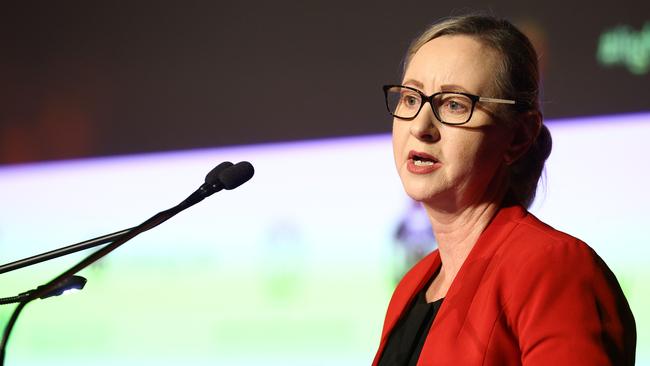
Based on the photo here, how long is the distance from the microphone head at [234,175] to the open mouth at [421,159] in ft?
1.04

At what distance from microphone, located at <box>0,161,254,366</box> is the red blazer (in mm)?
430

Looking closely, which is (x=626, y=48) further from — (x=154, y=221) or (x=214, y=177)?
(x=154, y=221)

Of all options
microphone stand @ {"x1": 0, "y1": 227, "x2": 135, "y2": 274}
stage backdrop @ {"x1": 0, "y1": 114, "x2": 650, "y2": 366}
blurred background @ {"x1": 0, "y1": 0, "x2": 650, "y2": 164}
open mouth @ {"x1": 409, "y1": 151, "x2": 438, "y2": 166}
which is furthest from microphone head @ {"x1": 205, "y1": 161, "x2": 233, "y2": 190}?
blurred background @ {"x1": 0, "y1": 0, "x2": 650, "y2": 164}

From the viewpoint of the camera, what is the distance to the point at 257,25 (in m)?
3.43

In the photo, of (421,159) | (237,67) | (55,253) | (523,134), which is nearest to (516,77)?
(523,134)

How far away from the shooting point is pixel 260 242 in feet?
10.6

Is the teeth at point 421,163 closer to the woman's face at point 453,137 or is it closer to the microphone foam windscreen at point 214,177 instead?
the woman's face at point 453,137

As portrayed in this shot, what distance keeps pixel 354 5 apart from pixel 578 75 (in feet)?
3.03

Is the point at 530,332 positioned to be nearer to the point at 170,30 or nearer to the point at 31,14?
the point at 170,30

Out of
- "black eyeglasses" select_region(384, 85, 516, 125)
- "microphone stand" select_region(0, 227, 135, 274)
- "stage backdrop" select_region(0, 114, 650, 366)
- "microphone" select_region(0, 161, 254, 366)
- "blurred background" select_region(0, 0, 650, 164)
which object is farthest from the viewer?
"blurred background" select_region(0, 0, 650, 164)

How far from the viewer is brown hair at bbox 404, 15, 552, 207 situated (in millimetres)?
1533

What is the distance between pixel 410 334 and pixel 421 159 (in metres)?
0.35

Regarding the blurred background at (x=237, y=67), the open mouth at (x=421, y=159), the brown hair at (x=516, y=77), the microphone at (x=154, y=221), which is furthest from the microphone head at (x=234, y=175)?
the blurred background at (x=237, y=67)

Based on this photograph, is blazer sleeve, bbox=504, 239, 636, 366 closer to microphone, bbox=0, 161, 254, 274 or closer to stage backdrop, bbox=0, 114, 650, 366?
microphone, bbox=0, 161, 254, 274
